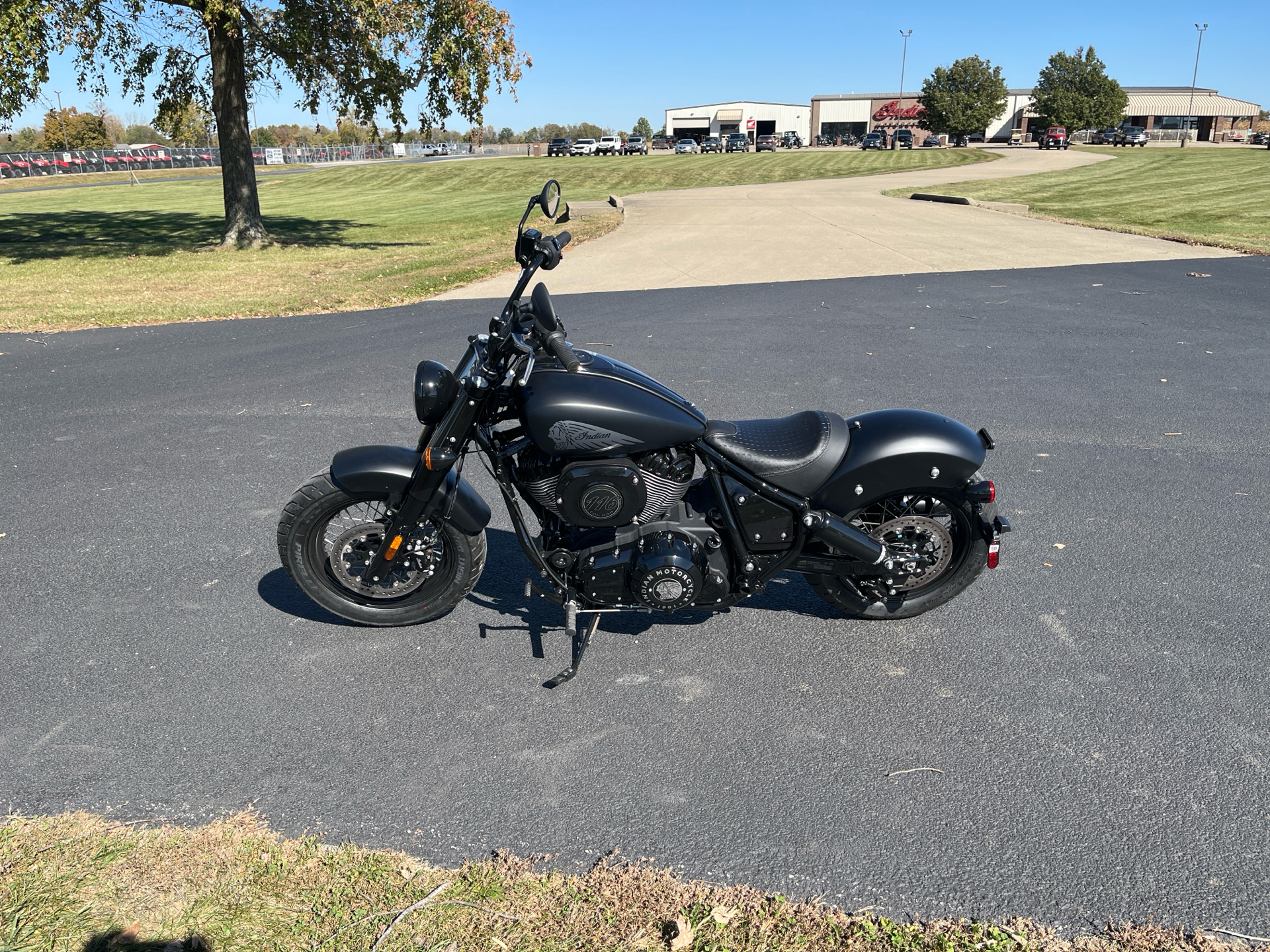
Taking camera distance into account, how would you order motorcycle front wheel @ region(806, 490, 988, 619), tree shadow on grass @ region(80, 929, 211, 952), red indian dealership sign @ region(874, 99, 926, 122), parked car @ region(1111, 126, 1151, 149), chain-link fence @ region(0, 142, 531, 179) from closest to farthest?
1. tree shadow on grass @ region(80, 929, 211, 952)
2. motorcycle front wheel @ region(806, 490, 988, 619)
3. chain-link fence @ region(0, 142, 531, 179)
4. parked car @ region(1111, 126, 1151, 149)
5. red indian dealership sign @ region(874, 99, 926, 122)

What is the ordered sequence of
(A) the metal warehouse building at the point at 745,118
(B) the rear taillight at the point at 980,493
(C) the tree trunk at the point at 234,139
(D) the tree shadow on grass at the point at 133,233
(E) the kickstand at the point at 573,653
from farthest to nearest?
(A) the metal warehouse building at the point at 745,118
(D) the tree shadow on grass at the point at 133,233
(C) the tree trunk at the point at 234,139
(B) the rear taillight at the point at 980,493
(E) the kickstand at the point at 573,653

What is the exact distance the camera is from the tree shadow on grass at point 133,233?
63.8ft

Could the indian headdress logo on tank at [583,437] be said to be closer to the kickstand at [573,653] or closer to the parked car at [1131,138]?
the kickstand at [573,653]

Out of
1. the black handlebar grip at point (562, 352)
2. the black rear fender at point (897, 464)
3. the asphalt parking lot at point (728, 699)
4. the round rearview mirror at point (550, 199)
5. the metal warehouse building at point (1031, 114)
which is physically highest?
the metal warehouse building at point (1031, 114)

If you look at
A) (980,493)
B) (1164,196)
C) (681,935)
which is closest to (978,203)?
(1164,196)

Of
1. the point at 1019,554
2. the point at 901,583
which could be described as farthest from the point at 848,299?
the point at 901,583

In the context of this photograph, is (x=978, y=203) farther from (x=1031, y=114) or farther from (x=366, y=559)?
(x=1031, y=114)

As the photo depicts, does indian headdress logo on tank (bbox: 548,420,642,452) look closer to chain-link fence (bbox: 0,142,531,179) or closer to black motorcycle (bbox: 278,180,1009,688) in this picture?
black motorcycle (bbox: 278,180,1009,688)

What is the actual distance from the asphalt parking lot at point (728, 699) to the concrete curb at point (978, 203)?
676 inches

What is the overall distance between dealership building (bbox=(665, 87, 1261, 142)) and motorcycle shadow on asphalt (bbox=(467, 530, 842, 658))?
297 feet

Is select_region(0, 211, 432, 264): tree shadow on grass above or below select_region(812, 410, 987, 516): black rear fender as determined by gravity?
above

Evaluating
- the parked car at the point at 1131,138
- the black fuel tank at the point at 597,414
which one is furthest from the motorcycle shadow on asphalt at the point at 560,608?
the parked car at the point at 1131,138

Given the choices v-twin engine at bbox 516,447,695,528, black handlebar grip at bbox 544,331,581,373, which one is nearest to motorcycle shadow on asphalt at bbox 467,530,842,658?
v-twin engine at bbox 516,447,695,528

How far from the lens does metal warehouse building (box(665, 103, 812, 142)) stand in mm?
113688
